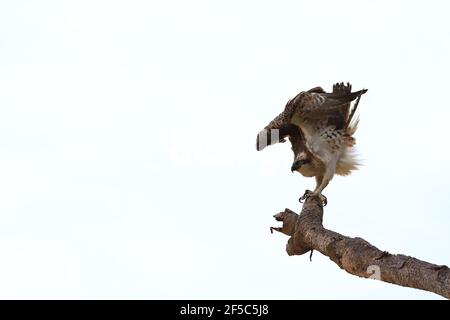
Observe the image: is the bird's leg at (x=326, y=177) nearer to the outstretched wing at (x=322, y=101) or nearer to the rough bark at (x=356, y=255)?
the outstretched wing at (x=322, y=101)

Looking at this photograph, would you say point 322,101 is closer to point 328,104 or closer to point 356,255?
point 328,104

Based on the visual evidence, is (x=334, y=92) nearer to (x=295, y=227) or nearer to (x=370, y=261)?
(x=295, y=227)

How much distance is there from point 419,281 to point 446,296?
1.04 feet

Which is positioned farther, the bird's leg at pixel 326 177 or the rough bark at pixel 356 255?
the bird's leg at pixel 326 177

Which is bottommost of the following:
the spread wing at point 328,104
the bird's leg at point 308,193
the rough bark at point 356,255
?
the rough bark at point 356,255

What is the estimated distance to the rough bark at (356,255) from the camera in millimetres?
5191

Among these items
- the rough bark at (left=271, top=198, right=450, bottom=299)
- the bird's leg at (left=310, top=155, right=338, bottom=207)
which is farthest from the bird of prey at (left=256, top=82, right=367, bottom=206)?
the rough bark at (left=271, top=198, right=450, bottom=299)

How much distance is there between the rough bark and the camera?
5191 millimetres

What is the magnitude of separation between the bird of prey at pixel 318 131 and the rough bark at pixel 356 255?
5.16ft

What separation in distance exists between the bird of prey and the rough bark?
1.57 metres

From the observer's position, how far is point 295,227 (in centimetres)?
759

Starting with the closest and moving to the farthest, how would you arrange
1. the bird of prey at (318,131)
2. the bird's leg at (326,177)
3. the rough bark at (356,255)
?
the rough bark at (356,255)
the bird of prey at (318,131)
the bird's leg at (326,177)

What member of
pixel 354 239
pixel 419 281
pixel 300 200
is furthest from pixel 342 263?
pixel 300 200

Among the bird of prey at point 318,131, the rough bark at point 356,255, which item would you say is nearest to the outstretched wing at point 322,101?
the bird of prey at point 318,131
